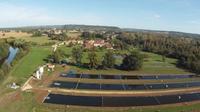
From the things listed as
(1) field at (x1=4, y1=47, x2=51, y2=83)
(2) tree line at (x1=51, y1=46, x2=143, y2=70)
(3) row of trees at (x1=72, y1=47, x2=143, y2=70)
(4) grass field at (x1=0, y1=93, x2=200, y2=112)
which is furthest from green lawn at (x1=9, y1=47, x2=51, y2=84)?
(4) grass field at (x1=0, y1=93, x2=200, y2=112)

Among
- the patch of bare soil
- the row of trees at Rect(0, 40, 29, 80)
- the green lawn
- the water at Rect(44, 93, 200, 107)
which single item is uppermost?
the row of trees at Rect(0, 40, 29, 80)

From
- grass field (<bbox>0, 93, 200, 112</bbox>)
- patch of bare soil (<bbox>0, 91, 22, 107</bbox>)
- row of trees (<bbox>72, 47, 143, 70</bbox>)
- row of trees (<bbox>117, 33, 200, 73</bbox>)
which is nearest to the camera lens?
grass field (<bbox>0, 93, 200, 112</bbox>)

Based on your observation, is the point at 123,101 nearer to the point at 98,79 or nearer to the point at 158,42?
the point at 98,79

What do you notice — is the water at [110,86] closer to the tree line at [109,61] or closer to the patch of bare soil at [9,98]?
the patch of bare soil at [9,98]

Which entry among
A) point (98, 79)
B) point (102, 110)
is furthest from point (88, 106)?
point (98, 79)

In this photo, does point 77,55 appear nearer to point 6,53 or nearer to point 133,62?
point 133,62

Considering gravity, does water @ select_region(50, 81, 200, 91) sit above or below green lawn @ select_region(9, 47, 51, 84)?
below

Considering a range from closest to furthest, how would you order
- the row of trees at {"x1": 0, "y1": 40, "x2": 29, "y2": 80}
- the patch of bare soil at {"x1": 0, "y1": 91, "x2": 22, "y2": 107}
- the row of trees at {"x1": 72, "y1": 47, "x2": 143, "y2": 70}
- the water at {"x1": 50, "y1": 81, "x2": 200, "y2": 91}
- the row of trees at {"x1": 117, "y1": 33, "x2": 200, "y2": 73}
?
the patch of bare soil at {"x1": 0, "y1": 91, "x2": 22, "y2": 107}
the water at {"x1": 50, "y1": 81, "x2": 200, "y2": 91}
the row of trees at {"x1": 0, "y1": 40, "x2": 29, "y2": 80}
the row of trees at {"x1": 72, "y1": 47, "x2": 143, "y2": 70}
the row of trees at {"x1": 117, "y1": 33, "x2": 200, "y2": 73}

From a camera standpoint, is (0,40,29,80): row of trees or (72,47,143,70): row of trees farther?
(72,47,143,70): row of trees

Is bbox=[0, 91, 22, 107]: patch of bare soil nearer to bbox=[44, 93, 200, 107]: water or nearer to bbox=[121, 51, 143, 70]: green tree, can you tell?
bbox=[44, 93, 200, 107]: water

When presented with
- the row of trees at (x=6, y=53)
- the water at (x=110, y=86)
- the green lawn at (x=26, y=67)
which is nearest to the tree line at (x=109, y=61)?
the green lawn at (x=26, y=67)
